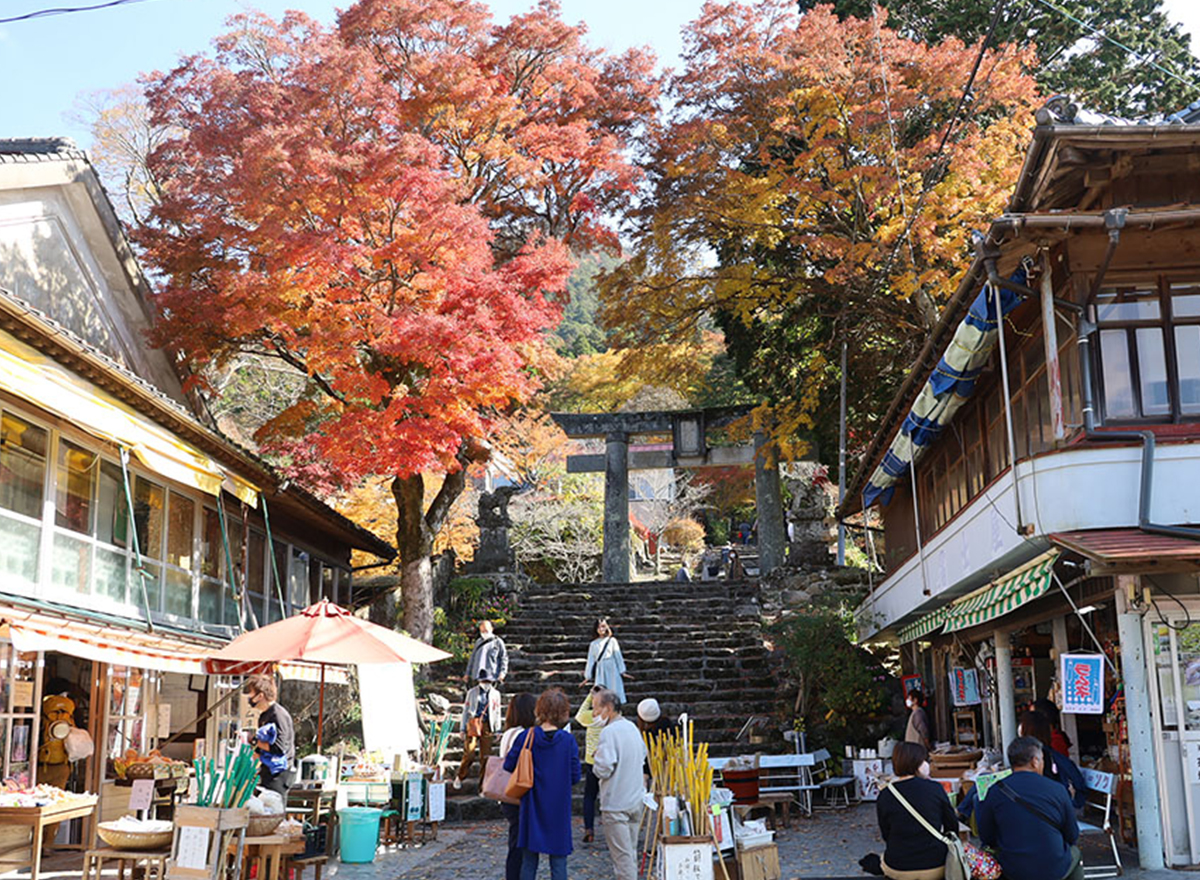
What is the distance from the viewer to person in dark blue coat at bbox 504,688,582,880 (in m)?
7.59

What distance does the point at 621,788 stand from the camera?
8.54 metres

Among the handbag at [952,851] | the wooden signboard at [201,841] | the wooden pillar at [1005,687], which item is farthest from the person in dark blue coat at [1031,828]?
the wooden pillar at [1005,687]

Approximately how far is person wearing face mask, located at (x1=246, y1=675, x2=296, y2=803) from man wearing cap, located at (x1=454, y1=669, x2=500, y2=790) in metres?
5.50

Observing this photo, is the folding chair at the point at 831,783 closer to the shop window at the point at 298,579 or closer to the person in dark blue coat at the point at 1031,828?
the person in dark blue coat at the point at 1031,828

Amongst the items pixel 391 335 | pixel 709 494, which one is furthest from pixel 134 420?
pixel 709 494

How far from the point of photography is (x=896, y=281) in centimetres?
1762

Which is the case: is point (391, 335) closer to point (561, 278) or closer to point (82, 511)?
point (561, 278)

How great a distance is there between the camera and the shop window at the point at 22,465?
10.9 metres

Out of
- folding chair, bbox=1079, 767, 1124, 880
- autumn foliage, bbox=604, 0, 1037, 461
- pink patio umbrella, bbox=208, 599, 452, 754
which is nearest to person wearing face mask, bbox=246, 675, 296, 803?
pink patio umbrella, bbox=208, 599, 452, 754

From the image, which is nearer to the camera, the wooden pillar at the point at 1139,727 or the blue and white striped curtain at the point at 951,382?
the wooden pillar at the point at 1139,727

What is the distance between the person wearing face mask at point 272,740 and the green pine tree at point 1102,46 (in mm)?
17273

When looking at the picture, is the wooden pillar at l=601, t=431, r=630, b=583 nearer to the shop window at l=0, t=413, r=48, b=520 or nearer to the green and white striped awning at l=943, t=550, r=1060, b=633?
the green and white striped awning at l=943, t=550, r=1060, b=633

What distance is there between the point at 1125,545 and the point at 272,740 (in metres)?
7.37

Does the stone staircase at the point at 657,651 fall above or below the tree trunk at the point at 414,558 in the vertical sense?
below
